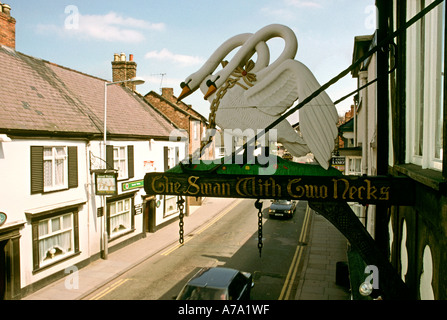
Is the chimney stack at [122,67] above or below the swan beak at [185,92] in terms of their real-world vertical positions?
above

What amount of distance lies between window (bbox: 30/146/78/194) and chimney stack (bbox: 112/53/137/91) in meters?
11.8

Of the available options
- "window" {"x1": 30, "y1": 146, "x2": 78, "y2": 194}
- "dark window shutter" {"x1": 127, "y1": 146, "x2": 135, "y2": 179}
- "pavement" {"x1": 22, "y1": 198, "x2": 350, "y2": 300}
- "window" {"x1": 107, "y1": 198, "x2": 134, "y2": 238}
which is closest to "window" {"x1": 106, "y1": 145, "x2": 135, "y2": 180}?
"dark window shutter" {"x1": 127, "y1": 146, "x2": 135, "y2": 179}

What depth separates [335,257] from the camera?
1770 centimetres

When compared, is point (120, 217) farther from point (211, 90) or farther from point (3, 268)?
point (211, 90)

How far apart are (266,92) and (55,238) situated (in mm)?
13488

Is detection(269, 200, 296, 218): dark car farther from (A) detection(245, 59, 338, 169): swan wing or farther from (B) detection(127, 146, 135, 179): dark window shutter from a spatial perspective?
(A) detection(245, 59, 338, 169): swan wing

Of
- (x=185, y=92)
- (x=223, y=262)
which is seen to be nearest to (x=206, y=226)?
(x=223, y=262)

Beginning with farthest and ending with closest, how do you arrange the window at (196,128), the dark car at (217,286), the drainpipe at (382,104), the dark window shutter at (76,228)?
the window at (196,128) < the dark window shutter at (76,228) < the dark car at (217,286) < the drainpipe at (382,104)

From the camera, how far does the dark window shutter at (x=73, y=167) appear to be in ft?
50.3

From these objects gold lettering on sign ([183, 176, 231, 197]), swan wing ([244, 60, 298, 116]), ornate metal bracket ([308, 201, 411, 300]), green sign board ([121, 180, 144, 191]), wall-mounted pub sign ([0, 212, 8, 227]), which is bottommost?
wall-mounted pub sign ([0, 212, 8, 227])

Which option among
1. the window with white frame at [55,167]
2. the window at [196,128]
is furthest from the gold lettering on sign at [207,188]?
the window at [196,128]

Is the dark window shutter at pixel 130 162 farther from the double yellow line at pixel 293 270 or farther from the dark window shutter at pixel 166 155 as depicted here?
the double yellow line at pixel 293 270

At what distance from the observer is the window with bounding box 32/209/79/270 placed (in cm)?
1368

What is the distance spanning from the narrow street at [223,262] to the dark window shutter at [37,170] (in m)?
5.15
